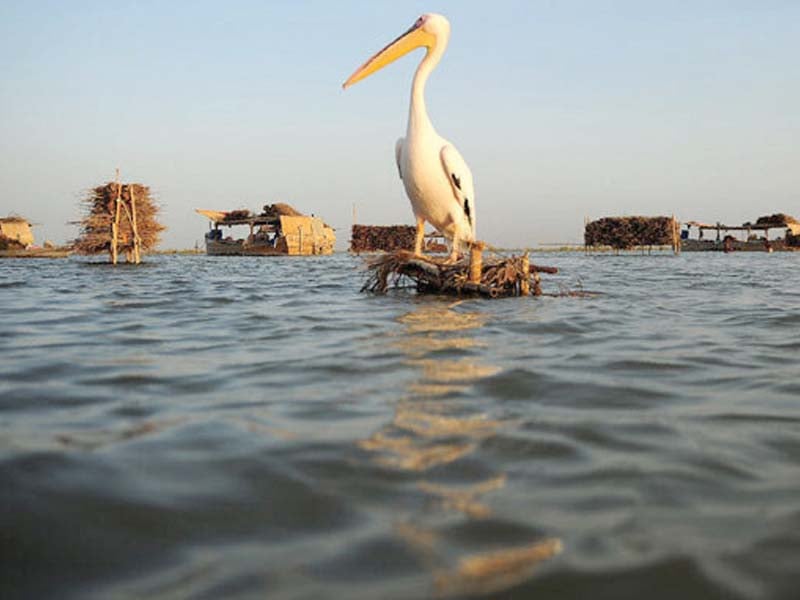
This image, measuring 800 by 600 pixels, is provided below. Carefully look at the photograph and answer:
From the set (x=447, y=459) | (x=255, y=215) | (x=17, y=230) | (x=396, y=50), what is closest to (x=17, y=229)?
(x=17, y=230)

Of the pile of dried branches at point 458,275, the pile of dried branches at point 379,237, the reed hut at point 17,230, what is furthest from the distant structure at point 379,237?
the pile of dried branches at point 458,275

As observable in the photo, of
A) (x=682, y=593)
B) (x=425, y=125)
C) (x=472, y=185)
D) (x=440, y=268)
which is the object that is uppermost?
(x=425, y=125)

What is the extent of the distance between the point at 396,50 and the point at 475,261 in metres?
2.76

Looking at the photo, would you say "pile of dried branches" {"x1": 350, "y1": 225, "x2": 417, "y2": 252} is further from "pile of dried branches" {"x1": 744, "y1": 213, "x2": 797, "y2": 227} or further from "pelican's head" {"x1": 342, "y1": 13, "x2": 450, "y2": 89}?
"pelican's head" {"x1": 342, "y1": 13, "x2": 450, "y2": 89}

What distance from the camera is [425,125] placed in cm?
748

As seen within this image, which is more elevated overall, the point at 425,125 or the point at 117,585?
the point at 425,125

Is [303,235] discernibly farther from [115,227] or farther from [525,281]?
[525,281]

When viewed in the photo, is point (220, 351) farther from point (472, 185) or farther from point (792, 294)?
point (792, 294)

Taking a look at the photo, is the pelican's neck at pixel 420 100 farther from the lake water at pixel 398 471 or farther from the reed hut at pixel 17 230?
the reed hut at pixel 17 230

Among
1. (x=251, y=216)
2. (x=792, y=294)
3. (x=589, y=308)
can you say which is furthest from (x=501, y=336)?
(x=251, y=216)

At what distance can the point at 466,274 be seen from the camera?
8266 millimetres

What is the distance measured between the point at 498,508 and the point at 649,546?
36 cm

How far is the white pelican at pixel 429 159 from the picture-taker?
7.48 m

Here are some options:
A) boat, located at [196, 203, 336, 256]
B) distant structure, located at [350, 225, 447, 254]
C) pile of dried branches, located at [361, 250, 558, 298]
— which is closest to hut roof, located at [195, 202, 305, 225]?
boat, located at [196, 203, 336, 256]
